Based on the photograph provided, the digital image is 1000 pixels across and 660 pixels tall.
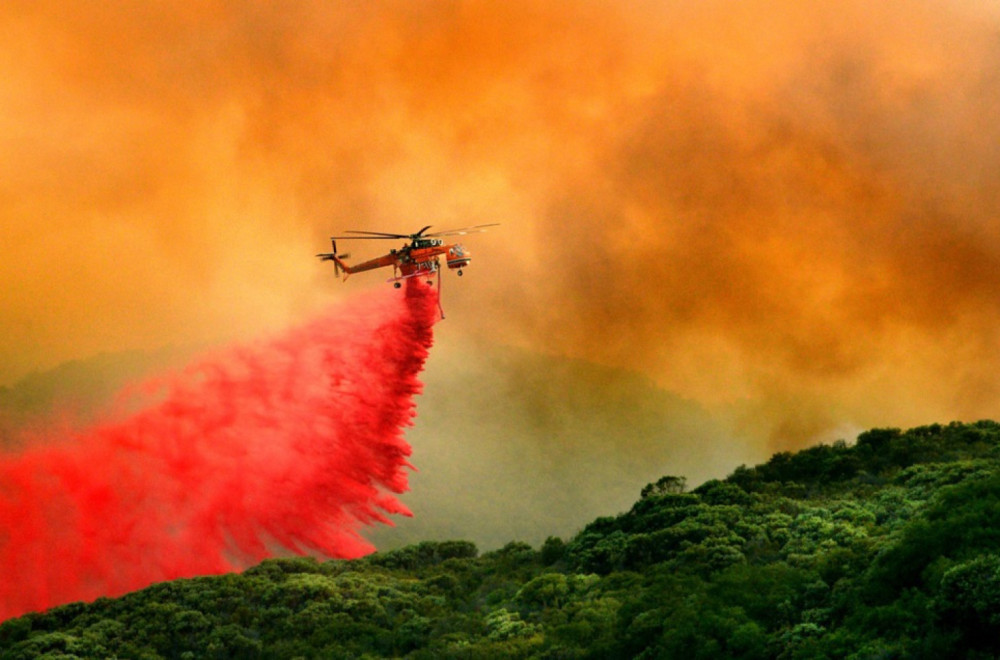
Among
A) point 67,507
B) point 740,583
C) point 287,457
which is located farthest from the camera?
point 67,507

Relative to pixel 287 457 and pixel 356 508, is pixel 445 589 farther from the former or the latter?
pixel 287 457

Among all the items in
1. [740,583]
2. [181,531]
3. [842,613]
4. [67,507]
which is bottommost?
[842,613]

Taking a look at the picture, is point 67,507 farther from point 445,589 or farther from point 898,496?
point 898,496

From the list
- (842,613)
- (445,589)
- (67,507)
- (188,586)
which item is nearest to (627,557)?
(445,589)

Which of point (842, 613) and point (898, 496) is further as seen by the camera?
point (898, 496)

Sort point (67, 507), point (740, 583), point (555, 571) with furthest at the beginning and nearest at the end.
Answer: point (67, 507)
point (555, 571)
point (740, 583)

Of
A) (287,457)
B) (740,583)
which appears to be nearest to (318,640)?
(287,457)

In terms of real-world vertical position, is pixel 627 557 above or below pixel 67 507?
below
